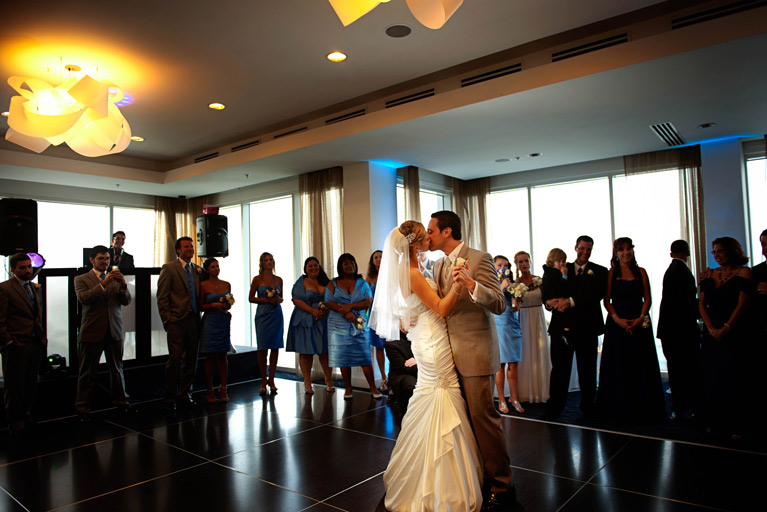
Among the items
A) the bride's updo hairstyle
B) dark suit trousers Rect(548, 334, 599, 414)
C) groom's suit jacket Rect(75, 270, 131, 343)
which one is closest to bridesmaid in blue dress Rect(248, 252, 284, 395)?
groom's suit jacket Rect(75, 270, 131, 343)

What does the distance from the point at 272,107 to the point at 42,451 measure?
13.4ft

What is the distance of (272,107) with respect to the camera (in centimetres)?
599

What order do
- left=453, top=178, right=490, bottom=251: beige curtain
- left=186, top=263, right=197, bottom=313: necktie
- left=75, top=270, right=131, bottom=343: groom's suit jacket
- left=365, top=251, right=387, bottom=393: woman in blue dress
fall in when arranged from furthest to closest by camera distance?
left=453, top=178, right=490, bottom=251: beige curtain
left=365, top=251, right=387, bottom=393: woman in blue dress
left=186, top=263, right=197, bottom=313: necktie
left=75, top=270, right=131, bottom=343: groom's suit jacket

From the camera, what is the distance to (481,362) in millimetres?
2896

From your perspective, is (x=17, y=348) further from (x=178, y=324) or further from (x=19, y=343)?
(x=178, y=324)

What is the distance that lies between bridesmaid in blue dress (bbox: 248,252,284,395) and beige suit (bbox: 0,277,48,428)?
2.24m

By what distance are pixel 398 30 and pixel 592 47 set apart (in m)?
1.59

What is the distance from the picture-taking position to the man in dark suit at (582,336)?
4.69 metres

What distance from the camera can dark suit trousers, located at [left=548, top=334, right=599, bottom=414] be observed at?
15.4 feet

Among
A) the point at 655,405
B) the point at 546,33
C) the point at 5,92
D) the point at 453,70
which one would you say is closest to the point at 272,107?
the point at 453,70

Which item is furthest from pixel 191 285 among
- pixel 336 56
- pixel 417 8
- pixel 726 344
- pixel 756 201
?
pixel 756 201

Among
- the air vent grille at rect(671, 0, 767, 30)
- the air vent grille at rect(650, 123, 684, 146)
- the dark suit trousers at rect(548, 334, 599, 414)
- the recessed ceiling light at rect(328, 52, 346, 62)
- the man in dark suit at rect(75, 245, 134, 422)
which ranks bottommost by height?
the dark suit trousers at rect(548, 334, 599, 414)

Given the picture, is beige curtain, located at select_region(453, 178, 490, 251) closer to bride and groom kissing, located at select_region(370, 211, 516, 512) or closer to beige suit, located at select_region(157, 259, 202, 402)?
beige suit, located at select_region(157, 259, 202, 402)

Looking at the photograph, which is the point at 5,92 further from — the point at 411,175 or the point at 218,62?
the point at 411,175
